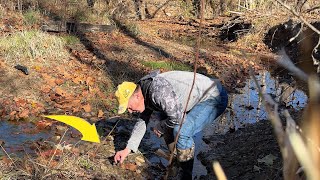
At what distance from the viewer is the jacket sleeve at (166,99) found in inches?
137

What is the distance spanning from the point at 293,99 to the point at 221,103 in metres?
3.94

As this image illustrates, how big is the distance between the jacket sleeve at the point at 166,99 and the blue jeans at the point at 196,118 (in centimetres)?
17

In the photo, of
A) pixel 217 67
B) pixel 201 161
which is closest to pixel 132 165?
pixel 201 161

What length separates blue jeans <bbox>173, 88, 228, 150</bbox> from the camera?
3.72 m

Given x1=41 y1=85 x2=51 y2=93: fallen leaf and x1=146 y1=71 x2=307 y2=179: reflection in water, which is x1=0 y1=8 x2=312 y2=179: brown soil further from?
x1=146 y1=71 x2=307 y2=179: reflection in water

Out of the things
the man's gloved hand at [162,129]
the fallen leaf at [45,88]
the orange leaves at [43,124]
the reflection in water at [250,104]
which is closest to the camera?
the man's gloved hand at [162,129]

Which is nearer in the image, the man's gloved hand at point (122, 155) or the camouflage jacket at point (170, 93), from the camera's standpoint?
the camouflage jacket at point (170, 93)

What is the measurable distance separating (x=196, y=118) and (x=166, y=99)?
1.48 ft

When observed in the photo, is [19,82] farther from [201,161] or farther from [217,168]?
[217,168]

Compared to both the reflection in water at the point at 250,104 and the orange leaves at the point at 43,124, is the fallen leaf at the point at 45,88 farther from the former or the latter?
the reflection in water at the point at 250,104

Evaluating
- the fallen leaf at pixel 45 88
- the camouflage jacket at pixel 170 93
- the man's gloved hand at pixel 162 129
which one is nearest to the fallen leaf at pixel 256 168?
the camouflage jacket at pixel 170 93

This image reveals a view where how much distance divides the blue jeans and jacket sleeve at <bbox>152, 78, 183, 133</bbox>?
0.57ft

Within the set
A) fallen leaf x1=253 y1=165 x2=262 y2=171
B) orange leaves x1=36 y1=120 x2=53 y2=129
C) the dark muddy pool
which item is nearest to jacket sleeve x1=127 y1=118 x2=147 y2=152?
the dark muddy pool

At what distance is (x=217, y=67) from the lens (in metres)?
9.56
